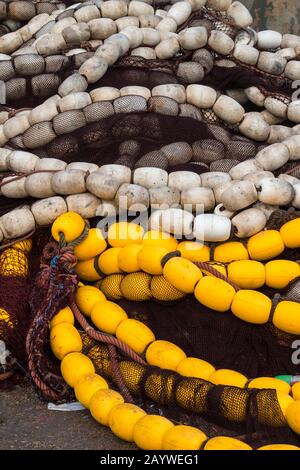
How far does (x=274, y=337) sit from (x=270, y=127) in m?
1.88

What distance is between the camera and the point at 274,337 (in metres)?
3.66

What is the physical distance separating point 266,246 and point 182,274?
0.53 meters

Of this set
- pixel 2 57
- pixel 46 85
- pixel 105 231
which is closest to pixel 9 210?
pixel 105 231

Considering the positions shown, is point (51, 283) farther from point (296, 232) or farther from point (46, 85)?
point (46, 85)

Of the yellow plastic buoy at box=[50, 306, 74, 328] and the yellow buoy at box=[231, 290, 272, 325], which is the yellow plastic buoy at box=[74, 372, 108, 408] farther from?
the yellow buoy at box=[231, 290, 272, 325]

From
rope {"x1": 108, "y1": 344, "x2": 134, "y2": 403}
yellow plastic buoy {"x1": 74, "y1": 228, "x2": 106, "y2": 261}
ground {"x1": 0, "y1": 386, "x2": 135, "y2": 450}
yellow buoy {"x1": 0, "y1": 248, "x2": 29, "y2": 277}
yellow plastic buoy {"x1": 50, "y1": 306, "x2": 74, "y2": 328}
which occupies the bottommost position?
ground {"x1": 0, "y1": 386, "x2": 135, "y2": 450}

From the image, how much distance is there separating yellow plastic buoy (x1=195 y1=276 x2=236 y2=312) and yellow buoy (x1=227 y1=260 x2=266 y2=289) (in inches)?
5.0

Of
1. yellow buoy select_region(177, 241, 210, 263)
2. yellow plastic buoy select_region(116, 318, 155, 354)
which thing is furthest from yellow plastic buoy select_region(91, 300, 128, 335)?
yellow buoy select_region(177, 241, 210, 263)

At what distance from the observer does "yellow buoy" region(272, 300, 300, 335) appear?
3514 mm

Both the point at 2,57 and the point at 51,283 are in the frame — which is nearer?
the point at 51,283

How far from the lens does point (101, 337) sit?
3738mm

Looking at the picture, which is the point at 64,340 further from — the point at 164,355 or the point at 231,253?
the point at 231,253

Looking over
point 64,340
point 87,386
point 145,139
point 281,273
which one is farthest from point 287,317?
point 145,139

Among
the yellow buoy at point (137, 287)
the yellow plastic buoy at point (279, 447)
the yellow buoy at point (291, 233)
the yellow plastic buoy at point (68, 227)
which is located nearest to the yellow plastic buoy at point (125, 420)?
the yellow plastic buoy at point (279, 447)
